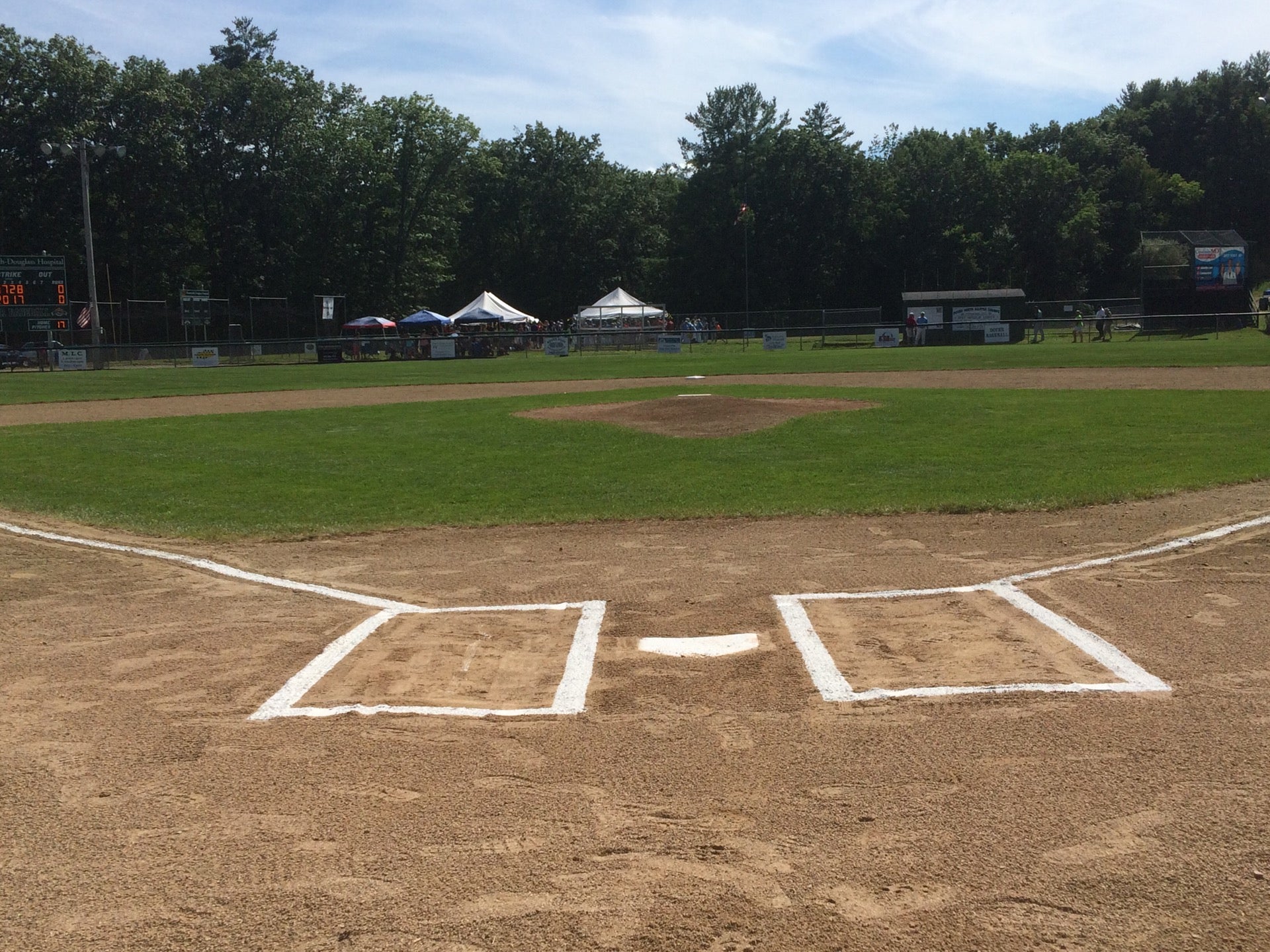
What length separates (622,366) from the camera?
41156 mm

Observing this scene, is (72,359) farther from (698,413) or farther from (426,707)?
(426,707)

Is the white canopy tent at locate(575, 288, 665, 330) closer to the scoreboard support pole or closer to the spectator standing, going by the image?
the spectator standing

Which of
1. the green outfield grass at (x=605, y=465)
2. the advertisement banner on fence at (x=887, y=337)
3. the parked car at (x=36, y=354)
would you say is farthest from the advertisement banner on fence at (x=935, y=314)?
the parked car at (x=36, y=354)

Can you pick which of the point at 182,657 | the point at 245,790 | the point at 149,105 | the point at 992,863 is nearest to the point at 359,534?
the point at 182,657

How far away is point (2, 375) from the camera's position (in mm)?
41094

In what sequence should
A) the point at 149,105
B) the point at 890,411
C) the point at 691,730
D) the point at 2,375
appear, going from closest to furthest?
the point at 691,730 → the point at 890,411 → the point at 2,375 → the point at 149,105

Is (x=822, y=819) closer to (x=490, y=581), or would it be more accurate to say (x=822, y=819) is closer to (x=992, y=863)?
(x=992, y=863)

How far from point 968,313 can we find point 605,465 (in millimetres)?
43196

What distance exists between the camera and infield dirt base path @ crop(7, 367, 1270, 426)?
24.5 metres

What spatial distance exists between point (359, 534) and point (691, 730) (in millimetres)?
6387

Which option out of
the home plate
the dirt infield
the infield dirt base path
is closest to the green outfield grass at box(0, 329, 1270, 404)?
the infield dirt base path

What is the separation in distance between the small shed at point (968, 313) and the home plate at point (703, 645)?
48.4 meters

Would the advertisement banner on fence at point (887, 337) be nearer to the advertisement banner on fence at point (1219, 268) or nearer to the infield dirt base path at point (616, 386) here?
the advertisement banner on fence at point (1219, 268)

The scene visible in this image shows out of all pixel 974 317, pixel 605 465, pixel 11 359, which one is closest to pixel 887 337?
pixel 974 317
